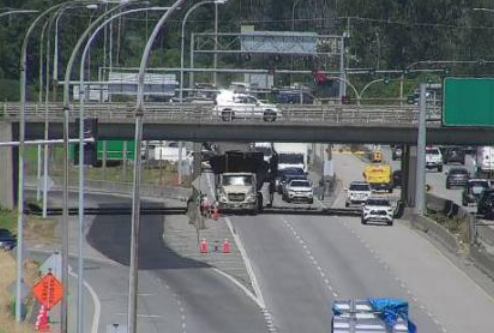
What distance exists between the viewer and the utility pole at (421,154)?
77938 millimetres

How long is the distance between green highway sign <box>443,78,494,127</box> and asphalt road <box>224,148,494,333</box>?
5917 millimetres

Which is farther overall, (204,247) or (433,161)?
(433,161)

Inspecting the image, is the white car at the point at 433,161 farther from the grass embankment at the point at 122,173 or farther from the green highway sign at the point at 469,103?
the green highway sign at the point at 469,103

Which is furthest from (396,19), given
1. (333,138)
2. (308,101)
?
(333,138)

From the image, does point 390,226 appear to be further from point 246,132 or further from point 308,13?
point 308,13

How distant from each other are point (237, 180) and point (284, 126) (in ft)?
14.4

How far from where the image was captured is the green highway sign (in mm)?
80188

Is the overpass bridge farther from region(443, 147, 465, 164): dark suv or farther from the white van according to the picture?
region(443, 147, 465, 164): dark suv

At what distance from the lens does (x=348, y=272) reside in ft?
204

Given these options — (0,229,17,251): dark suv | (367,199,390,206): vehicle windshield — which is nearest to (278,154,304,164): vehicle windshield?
(367,199,390,206): vehicle windshield

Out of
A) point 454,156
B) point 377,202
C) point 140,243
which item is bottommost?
point 454,156

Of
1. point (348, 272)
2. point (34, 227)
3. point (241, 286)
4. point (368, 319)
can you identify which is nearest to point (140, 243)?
point (34, 227)

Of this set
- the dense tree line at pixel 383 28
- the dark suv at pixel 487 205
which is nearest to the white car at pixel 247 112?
the dark suv at pixel 487 205

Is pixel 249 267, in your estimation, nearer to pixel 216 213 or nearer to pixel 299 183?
pixel 216 213
